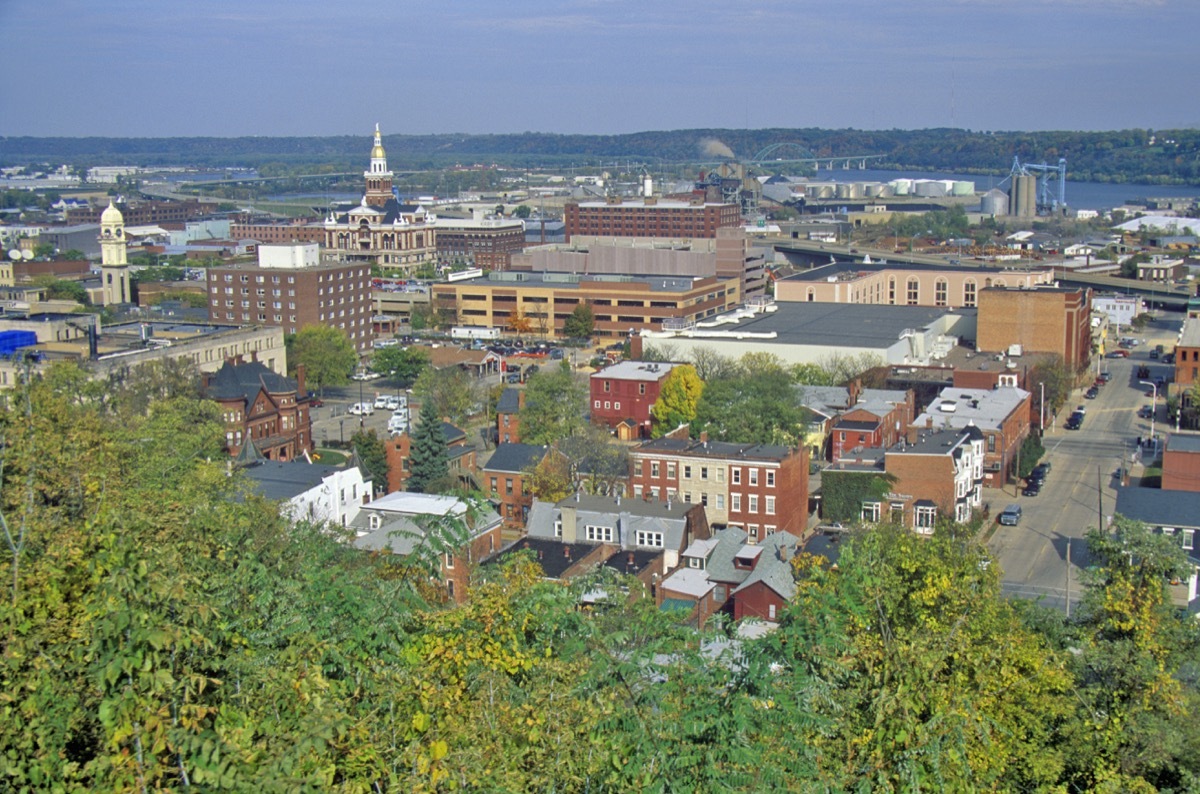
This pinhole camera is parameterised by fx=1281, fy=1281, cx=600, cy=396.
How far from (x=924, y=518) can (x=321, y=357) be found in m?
19.8

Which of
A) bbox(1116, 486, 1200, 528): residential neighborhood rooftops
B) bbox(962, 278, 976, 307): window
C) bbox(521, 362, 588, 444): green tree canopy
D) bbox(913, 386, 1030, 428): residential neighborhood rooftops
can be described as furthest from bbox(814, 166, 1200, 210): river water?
bbox(1116, 486, 1200, 528): residential neighborhood rooftops

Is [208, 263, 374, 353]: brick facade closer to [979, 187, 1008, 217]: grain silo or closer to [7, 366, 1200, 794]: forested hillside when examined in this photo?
[7, 366, 1200, 794]: forested hillside

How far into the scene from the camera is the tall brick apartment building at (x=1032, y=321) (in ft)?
111

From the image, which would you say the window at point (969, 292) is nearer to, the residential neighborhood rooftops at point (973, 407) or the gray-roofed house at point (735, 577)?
the residential neighborhood rooftops at point (973, 407)

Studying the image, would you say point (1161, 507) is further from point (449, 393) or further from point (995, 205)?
point (995, 205)

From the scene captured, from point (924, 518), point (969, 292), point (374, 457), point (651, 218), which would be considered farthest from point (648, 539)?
point (651, 218)

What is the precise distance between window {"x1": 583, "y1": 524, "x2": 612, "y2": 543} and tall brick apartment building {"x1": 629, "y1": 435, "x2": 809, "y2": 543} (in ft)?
6.39

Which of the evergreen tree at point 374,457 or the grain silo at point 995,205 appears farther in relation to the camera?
the grain silo at point 995,205

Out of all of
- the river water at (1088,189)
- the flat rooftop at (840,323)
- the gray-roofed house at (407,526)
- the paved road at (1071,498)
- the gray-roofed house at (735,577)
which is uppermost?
the river water at (1088,189)

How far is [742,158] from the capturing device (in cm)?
19775

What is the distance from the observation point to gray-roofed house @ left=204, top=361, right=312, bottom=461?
24.7m

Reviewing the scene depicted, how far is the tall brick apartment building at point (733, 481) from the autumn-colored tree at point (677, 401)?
454 cm

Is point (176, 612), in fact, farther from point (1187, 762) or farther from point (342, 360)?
point (342, 360)

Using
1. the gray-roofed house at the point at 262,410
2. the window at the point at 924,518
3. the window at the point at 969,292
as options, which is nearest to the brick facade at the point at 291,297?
the gray-roofed house at the point at 262,410
